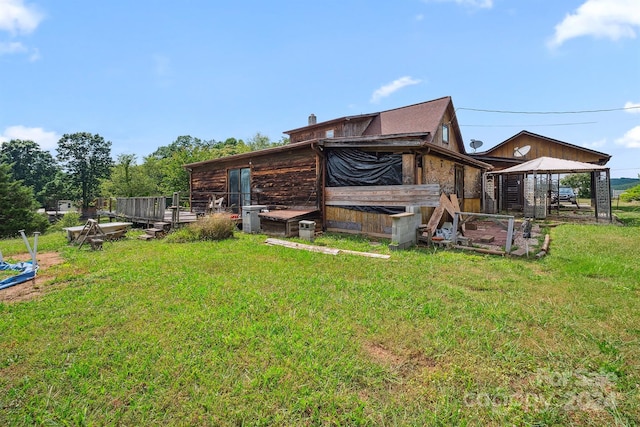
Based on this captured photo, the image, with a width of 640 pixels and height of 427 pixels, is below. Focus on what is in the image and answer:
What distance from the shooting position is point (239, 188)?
14695 mm

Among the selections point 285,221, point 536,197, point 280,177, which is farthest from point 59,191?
point 536,197

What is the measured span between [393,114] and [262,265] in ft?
50.9

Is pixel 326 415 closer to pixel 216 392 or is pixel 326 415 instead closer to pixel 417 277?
pixel 216 392

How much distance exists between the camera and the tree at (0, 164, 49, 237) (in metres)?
19.6

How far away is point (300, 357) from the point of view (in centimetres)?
276

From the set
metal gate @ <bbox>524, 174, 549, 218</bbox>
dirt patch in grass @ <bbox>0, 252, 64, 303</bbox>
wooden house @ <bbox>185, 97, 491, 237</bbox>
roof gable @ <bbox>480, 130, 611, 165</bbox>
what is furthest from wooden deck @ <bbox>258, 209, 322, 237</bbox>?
roof gable @ <bbox>480, 130, 611, 165</bbox>

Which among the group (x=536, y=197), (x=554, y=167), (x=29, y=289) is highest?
(x=554, y=167)

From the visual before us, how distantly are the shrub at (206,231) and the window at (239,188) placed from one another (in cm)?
431

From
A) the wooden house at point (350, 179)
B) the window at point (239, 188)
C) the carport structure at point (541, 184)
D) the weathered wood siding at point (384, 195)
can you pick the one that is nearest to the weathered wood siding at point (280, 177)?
the wooden house at point (350, 179)

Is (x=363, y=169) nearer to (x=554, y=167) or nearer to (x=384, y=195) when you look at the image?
(x=384, y=195)

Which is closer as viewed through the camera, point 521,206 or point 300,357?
point 300,357

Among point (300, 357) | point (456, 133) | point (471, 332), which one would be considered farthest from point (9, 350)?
point (456, 133)

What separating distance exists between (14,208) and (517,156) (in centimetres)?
3655

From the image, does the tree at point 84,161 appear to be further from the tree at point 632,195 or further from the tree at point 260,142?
the tree at point 632,195
